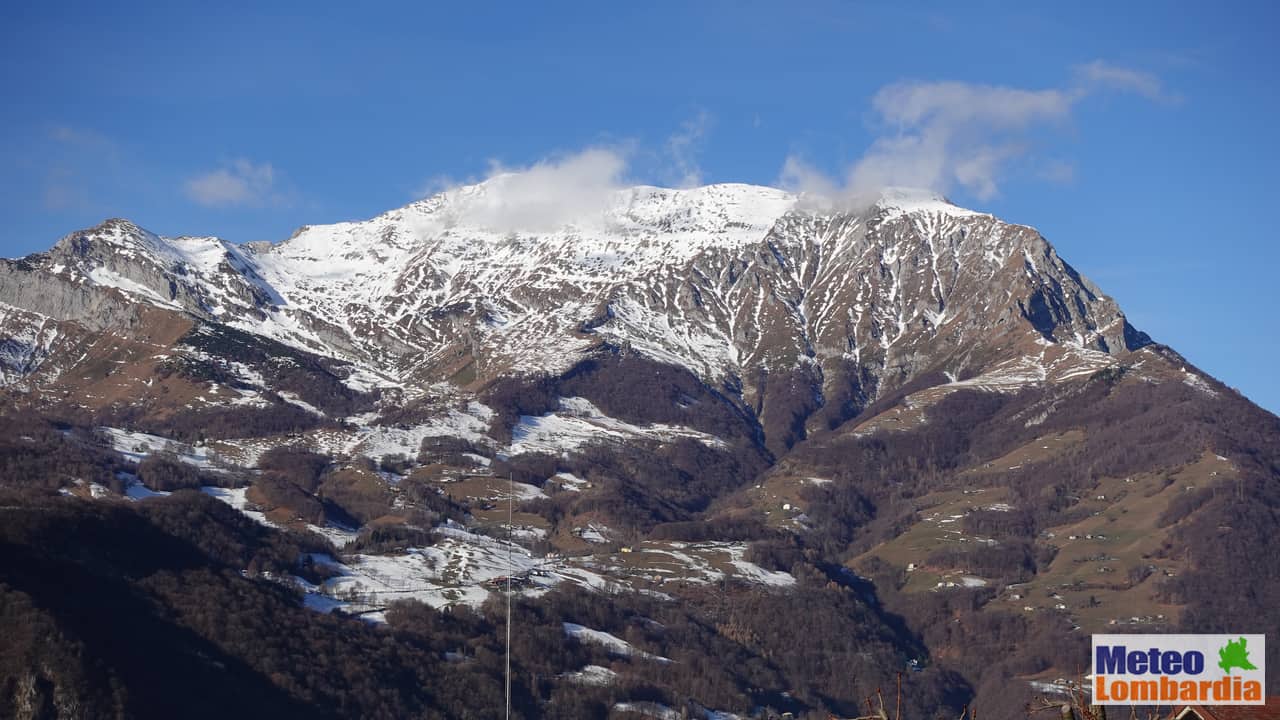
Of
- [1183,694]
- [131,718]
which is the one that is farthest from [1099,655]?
[131,718]

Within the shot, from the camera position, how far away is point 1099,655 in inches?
1677

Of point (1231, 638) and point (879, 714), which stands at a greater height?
point (1231, 638)

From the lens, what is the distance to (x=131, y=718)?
199 m

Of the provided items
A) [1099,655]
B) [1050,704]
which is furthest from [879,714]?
[1099,655]

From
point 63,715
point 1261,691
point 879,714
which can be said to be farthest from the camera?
point 63,715

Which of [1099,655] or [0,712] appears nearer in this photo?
[1099,655]

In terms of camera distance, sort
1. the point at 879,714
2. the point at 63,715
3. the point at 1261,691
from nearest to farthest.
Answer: the point at 879,714, the point at 1261,691, the point at 63,715

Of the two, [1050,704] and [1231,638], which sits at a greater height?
[1231,638]

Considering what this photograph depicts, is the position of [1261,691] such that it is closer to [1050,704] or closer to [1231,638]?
[1231,638]

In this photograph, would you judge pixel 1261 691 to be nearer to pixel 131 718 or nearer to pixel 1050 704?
pixel 1050 704

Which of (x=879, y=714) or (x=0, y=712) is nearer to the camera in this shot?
(x=879, y=714)

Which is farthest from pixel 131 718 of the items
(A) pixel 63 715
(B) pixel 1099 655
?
(B) pixel 1099 655

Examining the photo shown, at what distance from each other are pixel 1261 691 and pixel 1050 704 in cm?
1125

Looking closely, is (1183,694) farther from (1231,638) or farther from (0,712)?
(0,712)
